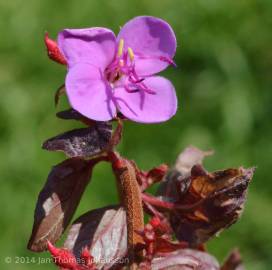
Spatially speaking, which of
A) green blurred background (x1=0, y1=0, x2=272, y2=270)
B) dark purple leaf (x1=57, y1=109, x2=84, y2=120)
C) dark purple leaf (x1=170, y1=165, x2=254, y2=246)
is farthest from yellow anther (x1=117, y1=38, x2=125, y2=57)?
green blurred background (x1=0, y1=0, x2=272, y2=270)

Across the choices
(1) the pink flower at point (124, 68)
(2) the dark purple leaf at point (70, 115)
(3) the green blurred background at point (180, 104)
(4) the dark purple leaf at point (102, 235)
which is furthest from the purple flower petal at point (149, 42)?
(3) the green blurred background at point (180, 104)

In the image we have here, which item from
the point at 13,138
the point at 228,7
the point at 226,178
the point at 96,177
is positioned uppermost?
the point at 228,7

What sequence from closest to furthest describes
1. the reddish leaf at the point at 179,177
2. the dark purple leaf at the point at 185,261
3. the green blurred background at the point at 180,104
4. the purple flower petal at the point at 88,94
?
the purple flower petal at the point at 88,94, the dark purple leaf at the point at 185,261, the reddish leaf at the point at 179,177, the green blurred background at the point at 180,104

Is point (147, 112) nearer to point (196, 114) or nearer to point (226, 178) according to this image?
point (226, 178)

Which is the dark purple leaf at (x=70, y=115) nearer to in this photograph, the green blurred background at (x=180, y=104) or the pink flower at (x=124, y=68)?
the pink flower at (x=124, y=68)

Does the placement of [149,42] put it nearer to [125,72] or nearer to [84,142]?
[125,72]

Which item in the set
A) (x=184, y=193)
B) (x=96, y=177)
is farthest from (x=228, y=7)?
(x=184, y=193)
